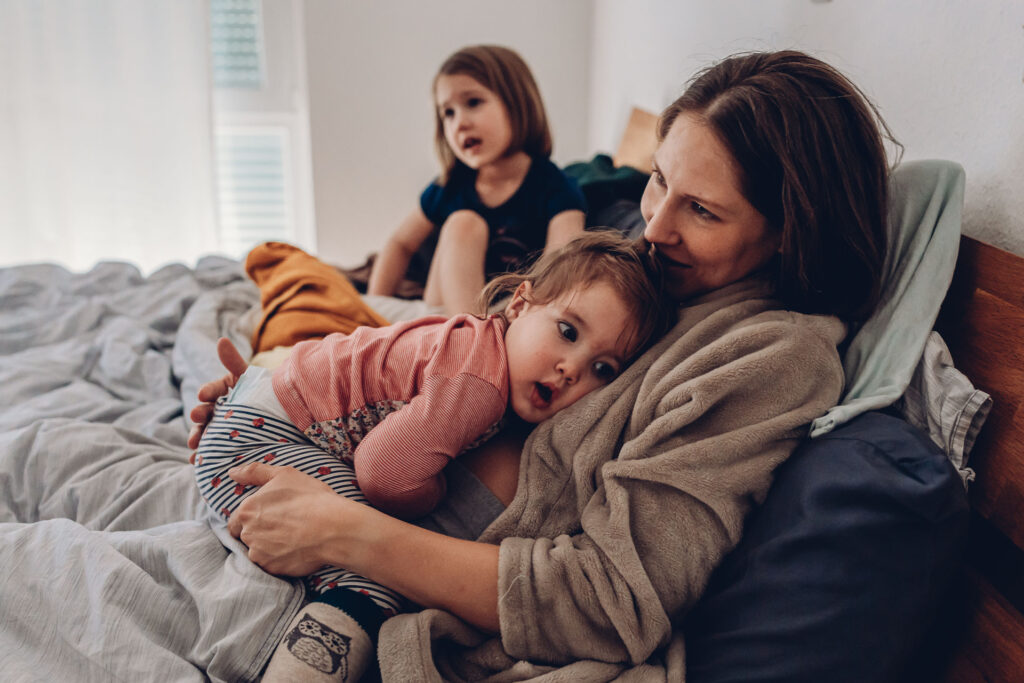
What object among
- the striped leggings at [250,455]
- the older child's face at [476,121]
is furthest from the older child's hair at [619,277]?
the older child's face at [476,121]

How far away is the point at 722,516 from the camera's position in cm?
83

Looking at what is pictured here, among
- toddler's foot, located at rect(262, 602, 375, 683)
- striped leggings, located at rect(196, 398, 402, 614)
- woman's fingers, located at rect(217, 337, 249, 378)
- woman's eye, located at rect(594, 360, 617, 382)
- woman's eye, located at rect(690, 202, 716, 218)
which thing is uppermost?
woman's eye, located at rect(690, 202, 716, 218)

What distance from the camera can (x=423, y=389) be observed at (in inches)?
38.7

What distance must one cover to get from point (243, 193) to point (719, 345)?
10.4ft

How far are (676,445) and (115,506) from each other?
0.81m

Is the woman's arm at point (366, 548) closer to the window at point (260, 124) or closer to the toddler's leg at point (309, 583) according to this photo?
the toddler's leg at point (309, 583)

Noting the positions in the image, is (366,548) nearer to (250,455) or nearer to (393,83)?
(250,455)

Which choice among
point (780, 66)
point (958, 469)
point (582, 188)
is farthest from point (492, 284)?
point (582, 188)

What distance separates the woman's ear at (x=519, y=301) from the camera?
108cm

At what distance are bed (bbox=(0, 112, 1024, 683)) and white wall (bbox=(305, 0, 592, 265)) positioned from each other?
2.40 meters

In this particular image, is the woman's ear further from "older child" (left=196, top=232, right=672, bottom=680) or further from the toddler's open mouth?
the toddler's open mouth

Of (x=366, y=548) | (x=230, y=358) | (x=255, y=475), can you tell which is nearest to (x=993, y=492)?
(x=366, y=548)

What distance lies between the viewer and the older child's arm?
86.7 inches

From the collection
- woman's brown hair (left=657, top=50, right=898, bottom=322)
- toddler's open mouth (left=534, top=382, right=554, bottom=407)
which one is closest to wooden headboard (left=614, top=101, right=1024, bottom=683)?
woman's brown hair (left=657, top=50, right=898, bottom=322)
